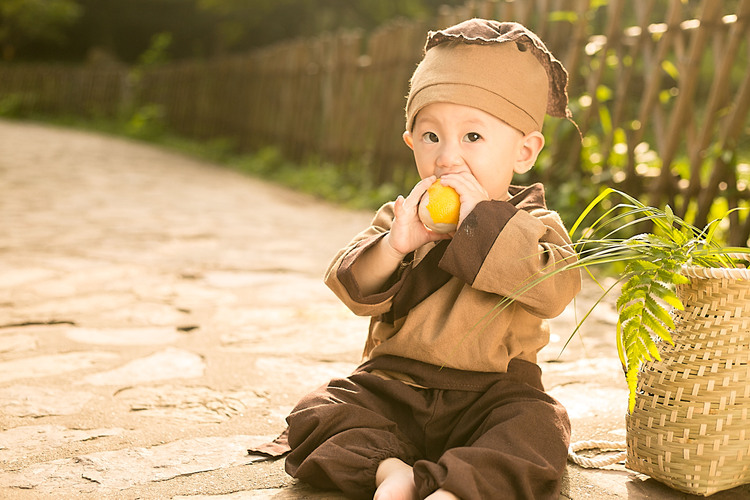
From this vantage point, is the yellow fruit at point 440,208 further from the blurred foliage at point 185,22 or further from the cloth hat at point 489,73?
the blurred foliage at point 185,22

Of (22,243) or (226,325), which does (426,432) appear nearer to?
(226,325)

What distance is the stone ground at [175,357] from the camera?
174cm

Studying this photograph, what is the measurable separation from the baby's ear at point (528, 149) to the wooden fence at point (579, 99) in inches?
99.2

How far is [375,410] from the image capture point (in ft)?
5.87

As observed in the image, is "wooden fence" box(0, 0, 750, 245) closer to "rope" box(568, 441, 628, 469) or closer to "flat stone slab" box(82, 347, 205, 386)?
"rope" box(568, 441, 628, 469)

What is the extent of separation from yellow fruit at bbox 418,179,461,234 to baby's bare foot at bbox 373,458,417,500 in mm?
555

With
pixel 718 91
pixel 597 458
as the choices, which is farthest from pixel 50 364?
pixel 718 91

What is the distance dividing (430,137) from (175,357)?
1.34 m

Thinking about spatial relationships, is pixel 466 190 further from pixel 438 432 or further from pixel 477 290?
pixel 438 432

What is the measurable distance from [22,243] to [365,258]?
11.2 feet

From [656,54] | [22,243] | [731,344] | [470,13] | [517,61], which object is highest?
[470,13]

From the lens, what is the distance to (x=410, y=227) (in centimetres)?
178

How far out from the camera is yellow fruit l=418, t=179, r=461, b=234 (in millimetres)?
1723

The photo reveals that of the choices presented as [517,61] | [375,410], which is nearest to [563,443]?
[375,410]
